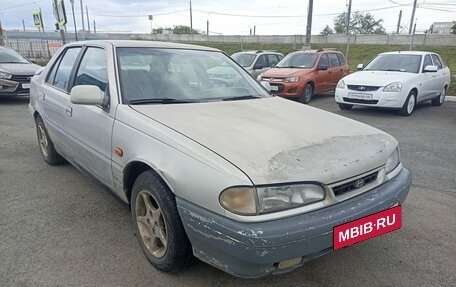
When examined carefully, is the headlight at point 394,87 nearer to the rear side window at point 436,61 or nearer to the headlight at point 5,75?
the rear side window at point 436,61

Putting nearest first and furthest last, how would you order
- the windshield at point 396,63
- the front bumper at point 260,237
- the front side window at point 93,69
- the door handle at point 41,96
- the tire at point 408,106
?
the front bumper at point 260,237, the front side window at point 93,69, the door handle at point 41,96, the tire at point 408,106, the windshield at point 396,63

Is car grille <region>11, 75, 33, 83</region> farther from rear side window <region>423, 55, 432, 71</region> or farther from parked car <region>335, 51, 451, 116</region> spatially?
rear side window <region>423, 55, 432, 71</region>

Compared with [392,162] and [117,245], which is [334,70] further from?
[117,245]

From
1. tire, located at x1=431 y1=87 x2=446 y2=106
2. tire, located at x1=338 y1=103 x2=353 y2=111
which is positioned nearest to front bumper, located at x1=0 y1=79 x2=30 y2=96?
tire, located at x1=338 y1=103 x2=353 y2=111

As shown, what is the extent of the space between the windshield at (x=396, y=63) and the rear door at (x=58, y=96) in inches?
299

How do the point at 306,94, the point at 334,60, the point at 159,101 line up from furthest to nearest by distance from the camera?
the point at 334,60 → the point at 306,94 → the point at 159,101

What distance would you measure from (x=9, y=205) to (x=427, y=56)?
9627 millimetres

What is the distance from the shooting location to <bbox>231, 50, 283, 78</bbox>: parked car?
12219 mm

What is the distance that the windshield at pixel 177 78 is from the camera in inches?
115

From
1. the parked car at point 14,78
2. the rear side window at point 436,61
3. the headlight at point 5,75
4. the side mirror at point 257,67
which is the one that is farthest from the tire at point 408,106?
the headlight at point 5,75

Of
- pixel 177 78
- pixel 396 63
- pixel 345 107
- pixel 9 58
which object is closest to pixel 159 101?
pixel 177 78

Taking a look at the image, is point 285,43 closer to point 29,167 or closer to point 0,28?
point 0,28

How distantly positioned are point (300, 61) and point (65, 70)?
841cm

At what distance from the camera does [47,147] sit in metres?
4.54
